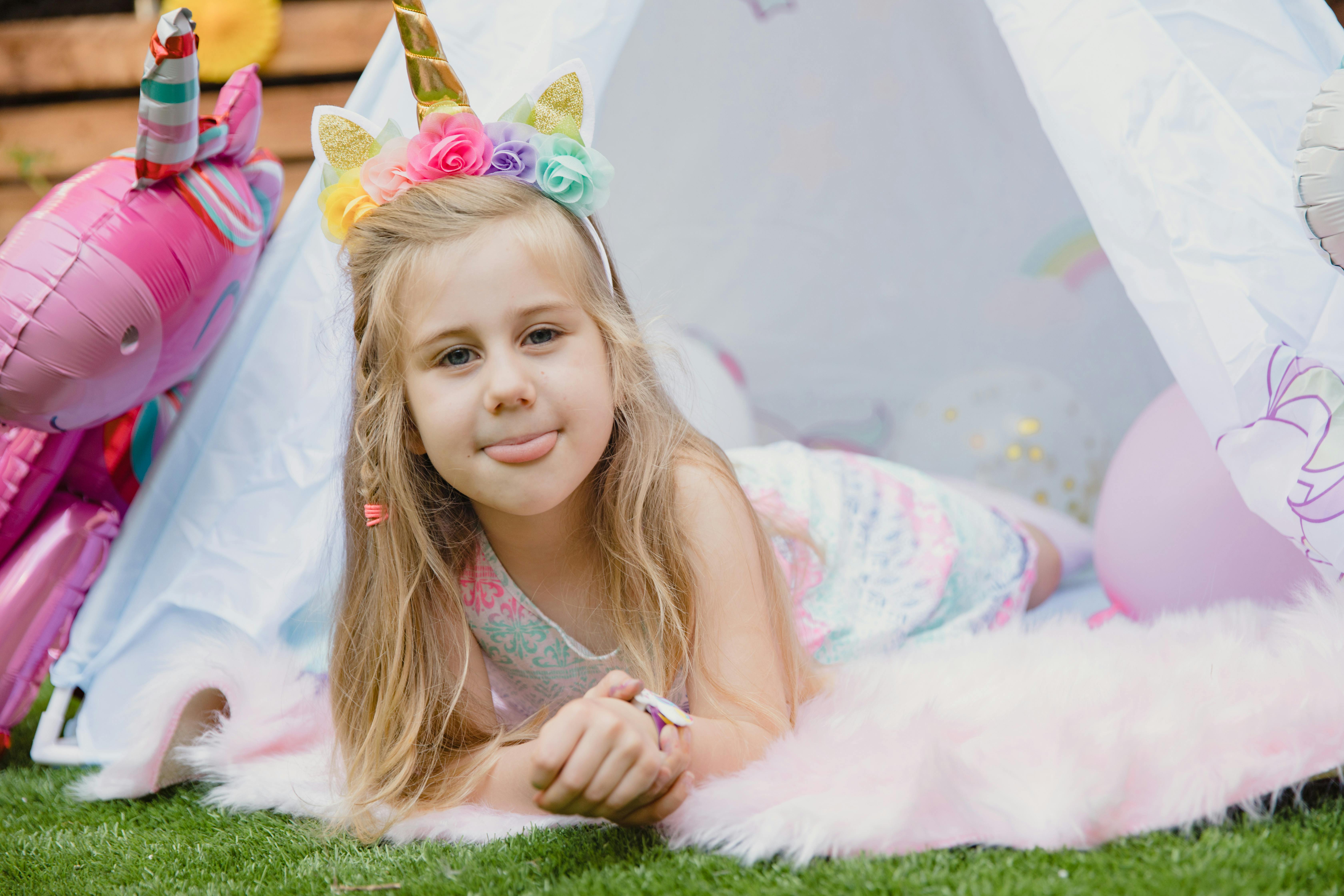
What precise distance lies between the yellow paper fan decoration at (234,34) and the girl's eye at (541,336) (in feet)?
5.16

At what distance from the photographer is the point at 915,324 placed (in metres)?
1.86

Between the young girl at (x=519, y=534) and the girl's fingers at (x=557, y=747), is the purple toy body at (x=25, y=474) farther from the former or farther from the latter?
the girl's fingers at (x=557, y=747)

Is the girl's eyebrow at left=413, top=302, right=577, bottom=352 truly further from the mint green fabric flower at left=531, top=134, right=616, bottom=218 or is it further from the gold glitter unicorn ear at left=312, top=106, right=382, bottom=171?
the gold glitter unicorn ear at left=312, top=106, right=382, bottom=171

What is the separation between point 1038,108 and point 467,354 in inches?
27.0

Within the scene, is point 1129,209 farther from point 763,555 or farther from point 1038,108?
point 763,555

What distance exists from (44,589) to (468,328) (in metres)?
0.83

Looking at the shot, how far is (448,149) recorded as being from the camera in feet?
3.20

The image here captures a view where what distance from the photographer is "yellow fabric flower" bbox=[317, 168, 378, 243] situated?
101cm

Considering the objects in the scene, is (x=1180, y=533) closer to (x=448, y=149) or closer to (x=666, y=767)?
(x=666, y=767)

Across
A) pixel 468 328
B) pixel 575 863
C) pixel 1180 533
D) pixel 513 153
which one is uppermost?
pixel 513 153

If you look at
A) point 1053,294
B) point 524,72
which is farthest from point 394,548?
point 1053,294

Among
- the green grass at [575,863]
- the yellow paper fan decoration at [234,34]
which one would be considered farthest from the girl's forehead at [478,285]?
the yellow paper fan decoration at [234,34]

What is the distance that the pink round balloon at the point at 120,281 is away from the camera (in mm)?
1172

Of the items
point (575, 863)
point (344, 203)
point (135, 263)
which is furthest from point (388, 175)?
point (575, 863)
